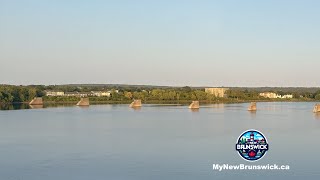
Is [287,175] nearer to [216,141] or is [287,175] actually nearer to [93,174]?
[93,174]

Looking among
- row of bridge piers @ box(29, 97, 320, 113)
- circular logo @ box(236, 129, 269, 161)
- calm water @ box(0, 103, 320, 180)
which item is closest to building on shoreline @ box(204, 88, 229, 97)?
row of bridge piers @ box(29, 97, 320, 113)

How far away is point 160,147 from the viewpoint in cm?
2034

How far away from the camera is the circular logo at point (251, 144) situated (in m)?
12.6

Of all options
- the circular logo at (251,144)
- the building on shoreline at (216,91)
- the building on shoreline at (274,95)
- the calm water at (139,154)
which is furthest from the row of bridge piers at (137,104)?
the building on shoreline at (274,95)

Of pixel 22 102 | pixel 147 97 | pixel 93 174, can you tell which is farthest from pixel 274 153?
pixel 147 97

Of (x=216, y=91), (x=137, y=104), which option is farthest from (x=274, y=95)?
(x=137, y=104)

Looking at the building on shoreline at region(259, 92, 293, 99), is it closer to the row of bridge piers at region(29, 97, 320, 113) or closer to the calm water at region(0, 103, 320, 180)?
the row of bridge piers at region(29, 97, 320, 113)

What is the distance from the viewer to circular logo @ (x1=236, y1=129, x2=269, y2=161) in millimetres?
12648

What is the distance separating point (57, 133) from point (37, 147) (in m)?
6.52

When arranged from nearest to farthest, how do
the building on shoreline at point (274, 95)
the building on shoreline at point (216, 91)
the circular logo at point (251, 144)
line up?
1. the circular logo at point (251, 144)
2. the building on shoreline at point (216, 91)
3. the building on shoreline at point (274, 95)

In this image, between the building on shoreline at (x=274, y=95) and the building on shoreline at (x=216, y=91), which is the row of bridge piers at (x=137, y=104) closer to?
the building on shoreline at (x=216, y=91)

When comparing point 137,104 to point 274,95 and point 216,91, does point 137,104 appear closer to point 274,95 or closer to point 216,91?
point 216,91

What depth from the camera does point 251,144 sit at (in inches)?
502

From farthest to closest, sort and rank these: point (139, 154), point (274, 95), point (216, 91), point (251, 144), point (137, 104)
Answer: point (274, 95) → point (216, 91) → point (137, 104) → point (139, 154) → point (251, 144)
